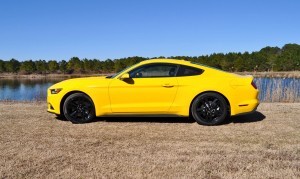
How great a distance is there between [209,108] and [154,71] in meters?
1.39

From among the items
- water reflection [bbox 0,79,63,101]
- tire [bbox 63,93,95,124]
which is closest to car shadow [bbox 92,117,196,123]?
tire [bbox 63,93,95,124]

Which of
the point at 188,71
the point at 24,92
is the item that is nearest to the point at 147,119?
the point at 188,71

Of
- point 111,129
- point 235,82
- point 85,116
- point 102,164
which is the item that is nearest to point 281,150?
point 235,82

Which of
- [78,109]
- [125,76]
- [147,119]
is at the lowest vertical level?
[147,119]

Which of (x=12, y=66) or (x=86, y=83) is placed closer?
(x=86, y=83)

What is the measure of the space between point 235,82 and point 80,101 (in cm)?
334

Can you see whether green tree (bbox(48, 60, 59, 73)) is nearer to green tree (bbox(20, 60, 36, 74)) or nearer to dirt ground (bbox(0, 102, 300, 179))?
green tree (bbox(20, 60, 36, 74))

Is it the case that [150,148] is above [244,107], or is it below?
below

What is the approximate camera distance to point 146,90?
6.46m

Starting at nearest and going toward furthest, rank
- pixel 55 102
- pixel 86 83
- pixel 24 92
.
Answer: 1. pixel 86 83
2. pixel 55 102
3. pixel 24 92

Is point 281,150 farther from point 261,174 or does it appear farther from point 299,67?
point 299,67

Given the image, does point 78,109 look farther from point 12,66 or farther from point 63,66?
point 12,66

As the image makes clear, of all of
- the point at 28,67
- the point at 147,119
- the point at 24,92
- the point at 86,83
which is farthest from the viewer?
the point at 28,67

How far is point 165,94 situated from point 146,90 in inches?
16.0
